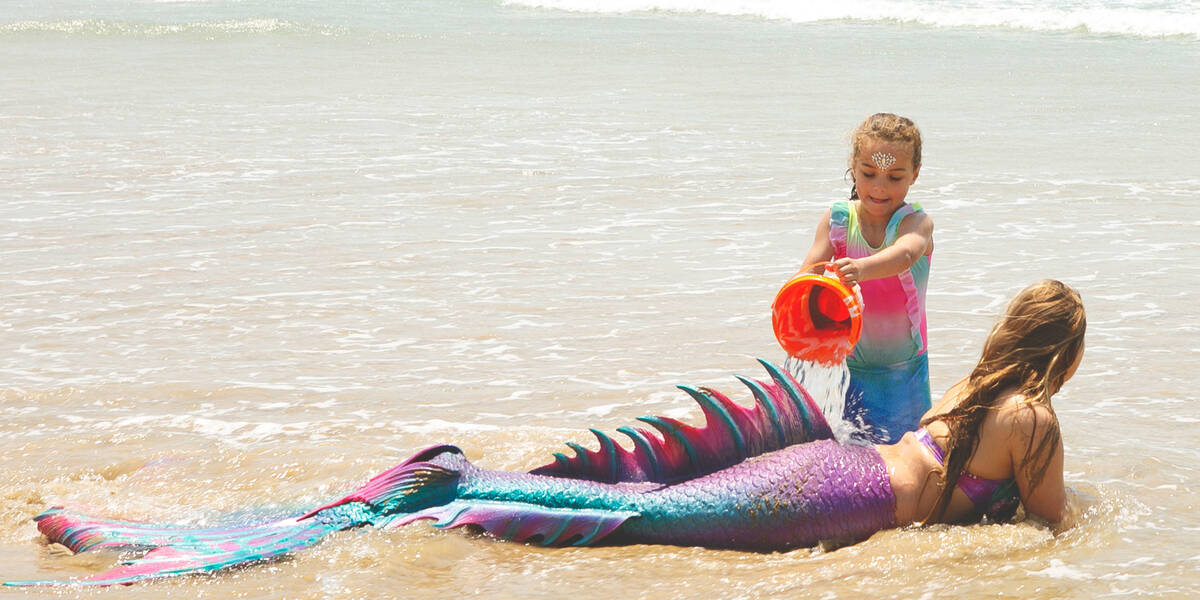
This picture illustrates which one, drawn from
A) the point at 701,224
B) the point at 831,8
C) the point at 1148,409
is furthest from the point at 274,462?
the point at 831,8

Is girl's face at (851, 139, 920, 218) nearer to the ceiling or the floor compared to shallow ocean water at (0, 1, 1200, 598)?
nearer to the ceiling

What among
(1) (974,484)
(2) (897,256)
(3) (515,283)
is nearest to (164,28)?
(3) (515,283)

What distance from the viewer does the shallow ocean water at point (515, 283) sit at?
3.97 metres

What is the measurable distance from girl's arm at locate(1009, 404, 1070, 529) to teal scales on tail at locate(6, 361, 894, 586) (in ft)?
1.30

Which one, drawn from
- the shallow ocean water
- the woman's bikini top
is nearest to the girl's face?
the woman's bikini top

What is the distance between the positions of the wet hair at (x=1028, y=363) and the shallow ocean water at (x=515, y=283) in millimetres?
279

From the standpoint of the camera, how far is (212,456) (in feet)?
16.4

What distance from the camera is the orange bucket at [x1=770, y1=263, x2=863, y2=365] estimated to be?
164 inches

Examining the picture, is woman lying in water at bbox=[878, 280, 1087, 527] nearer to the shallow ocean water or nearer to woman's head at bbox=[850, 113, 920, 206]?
the shallow ocean water

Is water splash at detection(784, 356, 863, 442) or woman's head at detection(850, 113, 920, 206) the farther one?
water splash at detection(784, 356, 863, 442)

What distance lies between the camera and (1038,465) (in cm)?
386

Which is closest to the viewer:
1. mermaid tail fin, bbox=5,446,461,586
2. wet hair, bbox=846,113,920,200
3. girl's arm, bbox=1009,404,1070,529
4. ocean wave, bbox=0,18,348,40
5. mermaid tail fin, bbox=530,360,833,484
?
girl's arm, bbox=1009,404,1070,529

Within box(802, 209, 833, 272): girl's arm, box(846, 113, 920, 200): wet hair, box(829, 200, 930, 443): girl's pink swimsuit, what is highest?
box(846, 113, 920, 200): wet hair

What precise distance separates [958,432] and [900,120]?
1.06m
